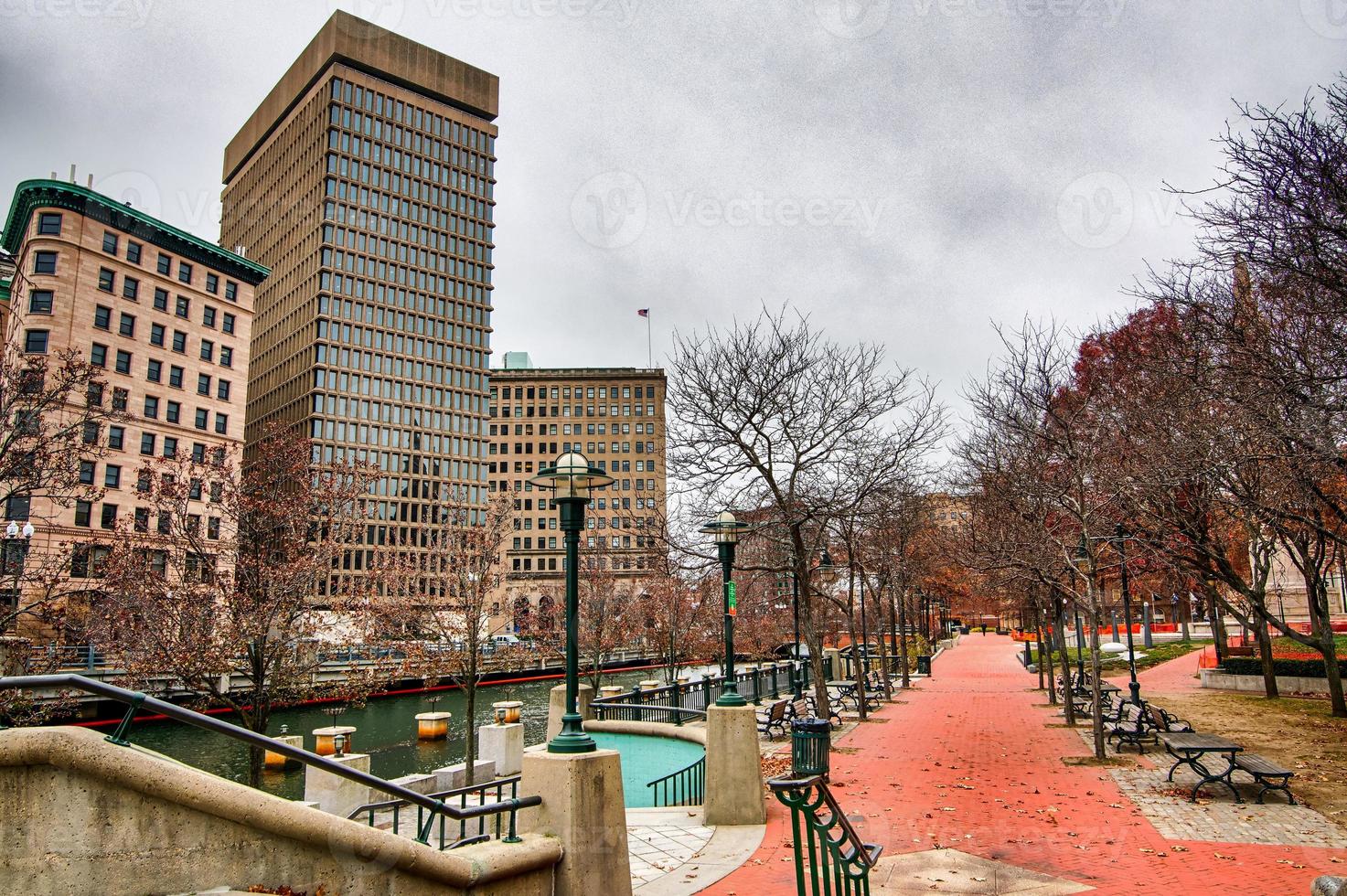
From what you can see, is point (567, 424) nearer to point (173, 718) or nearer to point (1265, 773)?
point (1265, 773)

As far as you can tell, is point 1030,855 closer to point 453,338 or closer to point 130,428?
point 130,428

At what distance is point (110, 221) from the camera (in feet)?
204

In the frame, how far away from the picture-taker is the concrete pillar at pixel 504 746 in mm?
20591

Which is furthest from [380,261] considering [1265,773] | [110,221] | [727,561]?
[1265,773]

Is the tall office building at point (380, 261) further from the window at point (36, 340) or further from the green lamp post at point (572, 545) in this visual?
the green lamp post at point (572, 545)

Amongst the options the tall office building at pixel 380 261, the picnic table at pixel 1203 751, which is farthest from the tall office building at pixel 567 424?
the picnic table at pixel 1203 751

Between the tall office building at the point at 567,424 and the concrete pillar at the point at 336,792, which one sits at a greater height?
the tall office building at the point at 567,424

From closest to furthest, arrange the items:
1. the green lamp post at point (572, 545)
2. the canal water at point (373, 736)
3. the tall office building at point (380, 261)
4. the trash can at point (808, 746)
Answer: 1. the green lamp post at point (572, 545)
2. the trash can at point (808, 746)
3. the canal water at point (373, 736)
4. the tall office building at point (380, 261)

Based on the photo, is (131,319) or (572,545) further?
(131,319)

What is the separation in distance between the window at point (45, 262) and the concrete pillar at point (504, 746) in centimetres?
5705

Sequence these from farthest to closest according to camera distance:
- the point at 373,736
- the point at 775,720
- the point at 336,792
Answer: the point at 373,736 < the point at 775,720 < the point at 336,792

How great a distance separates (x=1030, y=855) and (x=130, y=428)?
68.1 meters

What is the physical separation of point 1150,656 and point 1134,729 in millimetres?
26440

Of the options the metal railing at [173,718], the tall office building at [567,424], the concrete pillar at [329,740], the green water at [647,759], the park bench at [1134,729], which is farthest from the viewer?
the tall office building at [567,424]
